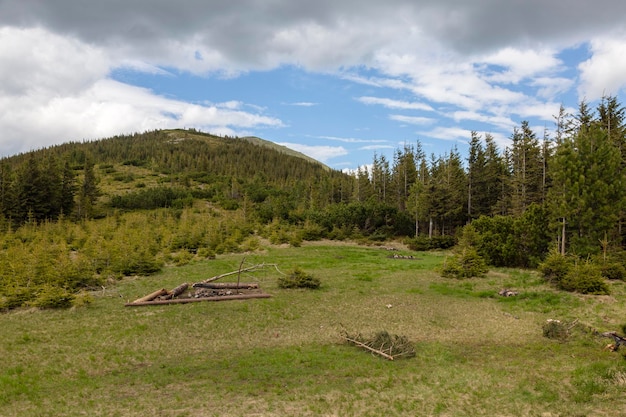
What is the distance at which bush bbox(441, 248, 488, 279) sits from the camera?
23469mm

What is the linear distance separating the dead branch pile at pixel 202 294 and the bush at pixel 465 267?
469 inches

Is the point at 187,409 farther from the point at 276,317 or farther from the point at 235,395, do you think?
the point at 276,317

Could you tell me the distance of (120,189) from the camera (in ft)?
228

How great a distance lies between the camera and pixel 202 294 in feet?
59.9

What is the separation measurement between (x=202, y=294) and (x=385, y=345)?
9933 millimetres

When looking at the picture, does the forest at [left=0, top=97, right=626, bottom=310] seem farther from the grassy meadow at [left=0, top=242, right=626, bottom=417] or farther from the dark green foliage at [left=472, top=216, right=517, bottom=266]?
the grassy meadow at [left=0, top=242, right=626, bottom=417]

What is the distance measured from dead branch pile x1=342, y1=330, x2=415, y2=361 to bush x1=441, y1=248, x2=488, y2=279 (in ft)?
41.5

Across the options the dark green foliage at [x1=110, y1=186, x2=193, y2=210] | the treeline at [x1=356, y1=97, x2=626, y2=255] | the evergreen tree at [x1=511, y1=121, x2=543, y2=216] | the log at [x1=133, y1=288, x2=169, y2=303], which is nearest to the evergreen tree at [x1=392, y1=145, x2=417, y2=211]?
the treeline at [x1=356, y1=97, x2=626, y2=255]

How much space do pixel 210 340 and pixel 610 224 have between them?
23.5 m

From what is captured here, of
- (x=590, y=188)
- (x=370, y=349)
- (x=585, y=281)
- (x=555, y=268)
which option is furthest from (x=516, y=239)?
(x=370, y=349)

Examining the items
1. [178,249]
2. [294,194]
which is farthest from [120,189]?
[178,249]

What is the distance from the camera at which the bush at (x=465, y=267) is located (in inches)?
924

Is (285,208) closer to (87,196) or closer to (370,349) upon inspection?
(87,196)

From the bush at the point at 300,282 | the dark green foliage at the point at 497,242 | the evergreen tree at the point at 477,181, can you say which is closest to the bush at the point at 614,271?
the dark green foliage at the point at 497,242
